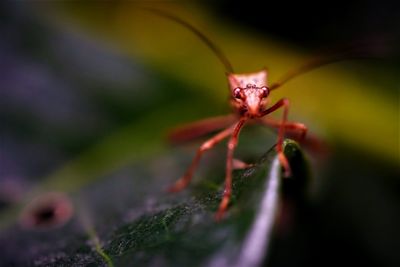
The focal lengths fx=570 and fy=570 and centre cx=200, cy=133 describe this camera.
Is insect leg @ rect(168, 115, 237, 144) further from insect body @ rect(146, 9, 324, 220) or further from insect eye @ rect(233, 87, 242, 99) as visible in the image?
insect eye @ rect(233, 87, 242, 99)

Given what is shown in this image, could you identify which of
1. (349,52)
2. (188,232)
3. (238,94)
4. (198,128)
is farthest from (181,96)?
(188,232)

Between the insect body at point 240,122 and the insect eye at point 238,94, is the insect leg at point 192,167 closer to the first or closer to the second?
the insect body at point 240,122

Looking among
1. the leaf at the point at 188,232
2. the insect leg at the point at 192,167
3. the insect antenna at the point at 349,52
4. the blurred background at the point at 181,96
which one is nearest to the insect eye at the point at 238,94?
the insect leg at the point at 192,167

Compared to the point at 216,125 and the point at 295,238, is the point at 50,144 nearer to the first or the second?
the point at 216,125

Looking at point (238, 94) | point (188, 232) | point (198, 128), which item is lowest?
point (188, 232)

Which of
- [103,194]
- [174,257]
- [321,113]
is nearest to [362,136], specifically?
[321,113]

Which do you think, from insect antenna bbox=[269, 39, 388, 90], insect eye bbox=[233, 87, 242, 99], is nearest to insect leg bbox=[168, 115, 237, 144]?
insect antenna bbox=[269, 39, 388, 90]

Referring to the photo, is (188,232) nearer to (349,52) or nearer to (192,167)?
(192,167)
